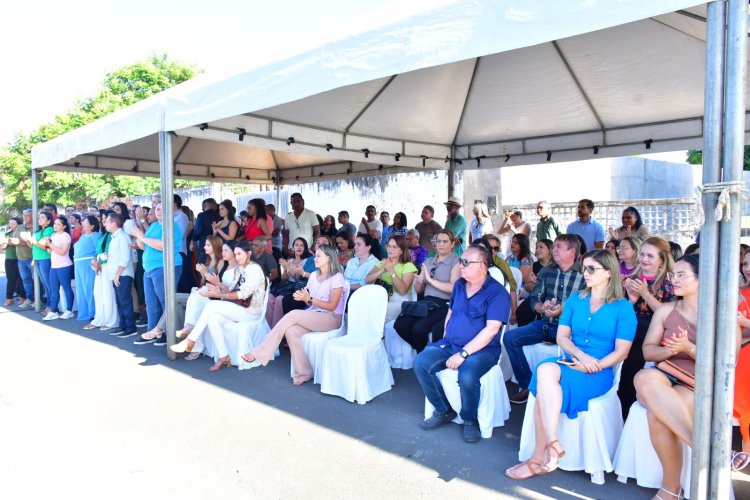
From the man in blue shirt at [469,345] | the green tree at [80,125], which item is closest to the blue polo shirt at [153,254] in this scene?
the man in blue shirt at [469,345]

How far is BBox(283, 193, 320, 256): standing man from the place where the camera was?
8461 millimetres

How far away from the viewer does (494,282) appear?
11.4 ft

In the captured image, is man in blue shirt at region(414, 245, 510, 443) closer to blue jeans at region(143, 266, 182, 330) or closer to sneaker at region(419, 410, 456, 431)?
sneaker at region(419, 410, 456, 431)

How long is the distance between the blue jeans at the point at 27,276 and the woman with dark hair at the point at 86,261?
202cm

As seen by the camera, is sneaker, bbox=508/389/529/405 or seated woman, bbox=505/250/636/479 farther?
sneaker, bbox=508/389/529/405

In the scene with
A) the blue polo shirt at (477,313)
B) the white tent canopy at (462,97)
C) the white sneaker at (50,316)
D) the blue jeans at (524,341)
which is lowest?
the white sneaker at (50,316)

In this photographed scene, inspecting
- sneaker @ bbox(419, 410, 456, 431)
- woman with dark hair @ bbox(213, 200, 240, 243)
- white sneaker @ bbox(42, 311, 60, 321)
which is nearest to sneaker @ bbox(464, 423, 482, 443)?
sneaker @ bbox(419, 410, 456, 431)

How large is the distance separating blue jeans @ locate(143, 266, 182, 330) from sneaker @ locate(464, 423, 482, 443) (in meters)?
3.75

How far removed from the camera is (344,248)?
620 cm

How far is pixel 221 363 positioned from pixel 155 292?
156cm

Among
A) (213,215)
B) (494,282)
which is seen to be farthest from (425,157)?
(494,282)

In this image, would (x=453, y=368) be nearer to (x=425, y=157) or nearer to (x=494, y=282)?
(x=494, y=282)

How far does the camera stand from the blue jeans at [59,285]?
7418 millimetres

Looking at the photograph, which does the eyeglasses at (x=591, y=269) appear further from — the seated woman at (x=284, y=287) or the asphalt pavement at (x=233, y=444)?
the seated woman at (x=284, y=287)
